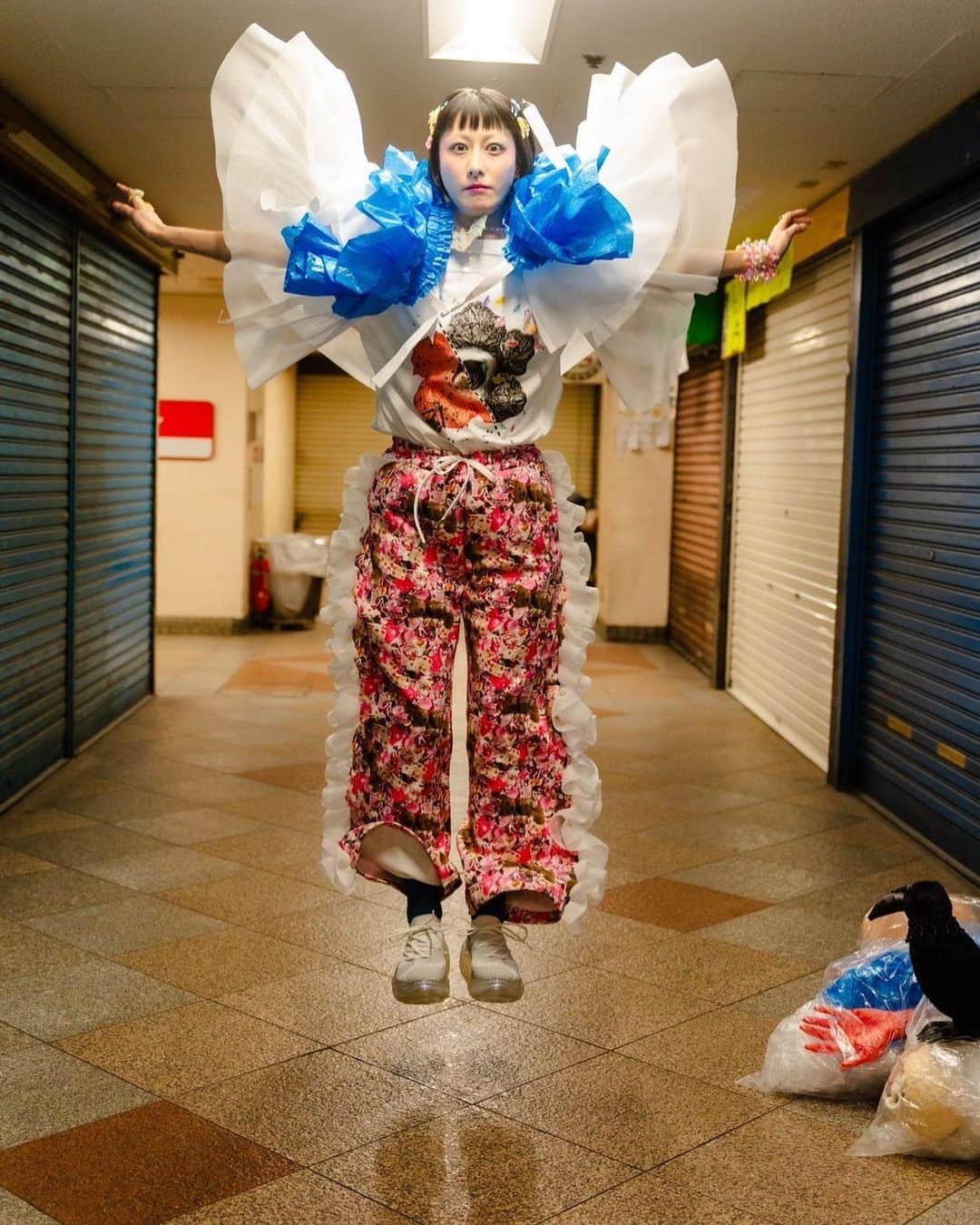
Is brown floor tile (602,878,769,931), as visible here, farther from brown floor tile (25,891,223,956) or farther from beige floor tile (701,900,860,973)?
brown floor tile (25,891,223,956)

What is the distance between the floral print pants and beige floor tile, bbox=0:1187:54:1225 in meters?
0.91

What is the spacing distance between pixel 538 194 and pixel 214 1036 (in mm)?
2137

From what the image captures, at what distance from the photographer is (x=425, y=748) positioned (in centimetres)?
294

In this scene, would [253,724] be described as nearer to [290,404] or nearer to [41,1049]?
[41,1049]

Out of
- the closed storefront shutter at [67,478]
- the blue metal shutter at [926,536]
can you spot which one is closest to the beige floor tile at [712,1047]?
the blue metal shutter at [926,536]

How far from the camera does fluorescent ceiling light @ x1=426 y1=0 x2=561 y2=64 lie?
445 cm

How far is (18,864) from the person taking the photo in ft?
16.1

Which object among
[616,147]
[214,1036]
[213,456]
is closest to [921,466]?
[616,147]

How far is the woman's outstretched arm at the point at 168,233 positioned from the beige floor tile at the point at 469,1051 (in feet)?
6.16

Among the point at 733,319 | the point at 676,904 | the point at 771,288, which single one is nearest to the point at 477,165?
the point at 676,904

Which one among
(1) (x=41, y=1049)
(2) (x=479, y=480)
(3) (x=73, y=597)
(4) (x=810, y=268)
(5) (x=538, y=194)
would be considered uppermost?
(4) (x=810, y=268)

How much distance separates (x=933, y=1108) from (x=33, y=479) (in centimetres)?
457

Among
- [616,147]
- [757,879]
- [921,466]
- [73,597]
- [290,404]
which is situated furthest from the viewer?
[290,404]

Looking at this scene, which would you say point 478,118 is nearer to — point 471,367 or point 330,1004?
point 471,367
